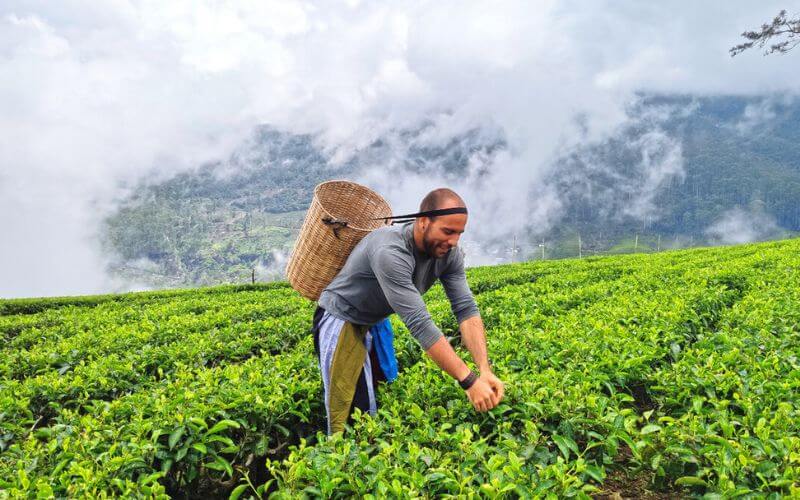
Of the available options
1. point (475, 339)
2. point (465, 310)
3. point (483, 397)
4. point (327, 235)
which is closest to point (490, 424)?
point (483, 397)

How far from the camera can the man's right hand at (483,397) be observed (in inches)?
120

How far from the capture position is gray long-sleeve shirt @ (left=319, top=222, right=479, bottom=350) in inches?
133

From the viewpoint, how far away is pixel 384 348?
427cm

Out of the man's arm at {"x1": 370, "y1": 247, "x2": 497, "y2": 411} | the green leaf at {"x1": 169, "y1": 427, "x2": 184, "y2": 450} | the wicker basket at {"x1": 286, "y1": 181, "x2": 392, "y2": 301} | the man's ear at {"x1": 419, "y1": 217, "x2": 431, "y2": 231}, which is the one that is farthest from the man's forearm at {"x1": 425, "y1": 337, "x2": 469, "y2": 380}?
the green leaf at {"x1": 169, "y1": 427, "x2": 184, "y2": 450}

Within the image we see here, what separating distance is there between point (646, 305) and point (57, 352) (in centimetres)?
867

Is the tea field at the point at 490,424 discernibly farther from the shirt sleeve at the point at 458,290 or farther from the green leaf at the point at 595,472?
the shirt sleeve at the point at 458,290

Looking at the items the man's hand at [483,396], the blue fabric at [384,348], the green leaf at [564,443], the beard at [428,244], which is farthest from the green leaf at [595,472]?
the blue fabric at [384,348]

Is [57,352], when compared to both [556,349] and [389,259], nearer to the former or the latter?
[389,259]

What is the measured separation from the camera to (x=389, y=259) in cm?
339

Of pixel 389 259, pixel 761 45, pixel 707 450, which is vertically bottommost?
pixel 707 450

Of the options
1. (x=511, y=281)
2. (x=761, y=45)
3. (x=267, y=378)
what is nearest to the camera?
(x=267, y=378)

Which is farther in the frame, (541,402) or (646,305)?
(646,305)

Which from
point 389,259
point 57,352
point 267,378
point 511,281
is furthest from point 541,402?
point 511,281

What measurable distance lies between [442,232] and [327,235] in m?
1.18
